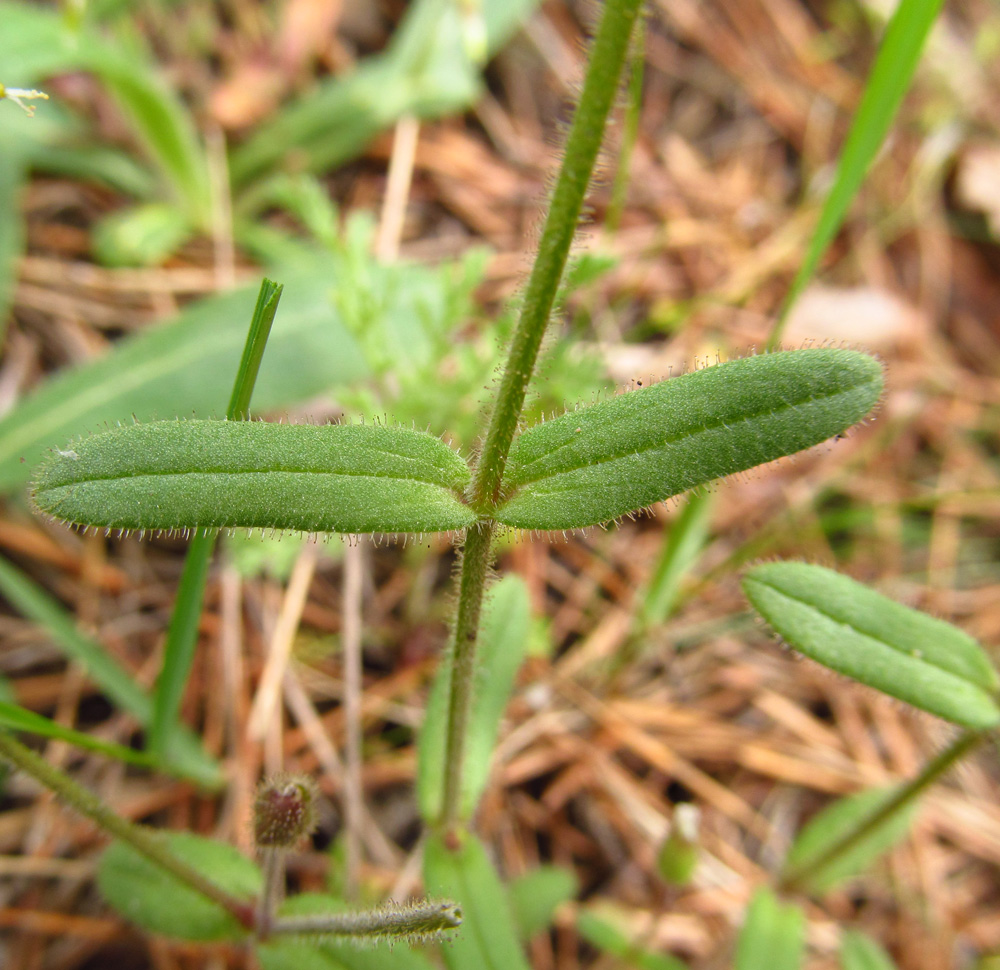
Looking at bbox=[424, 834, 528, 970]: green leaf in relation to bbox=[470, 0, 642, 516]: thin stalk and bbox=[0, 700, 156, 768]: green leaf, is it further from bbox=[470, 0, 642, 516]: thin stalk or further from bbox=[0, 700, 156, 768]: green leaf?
bbox=[470, 0, 642, 516]: thin stalk

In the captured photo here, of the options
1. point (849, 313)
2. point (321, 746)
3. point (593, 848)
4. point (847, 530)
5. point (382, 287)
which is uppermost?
point (849, 313)

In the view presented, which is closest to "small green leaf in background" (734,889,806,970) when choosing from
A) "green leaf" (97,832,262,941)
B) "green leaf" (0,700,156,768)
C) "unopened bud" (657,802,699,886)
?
"unopened bud" (657,802,699,886)

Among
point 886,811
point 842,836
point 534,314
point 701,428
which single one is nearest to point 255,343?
point 534,314

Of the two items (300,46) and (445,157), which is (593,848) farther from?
(300,46)

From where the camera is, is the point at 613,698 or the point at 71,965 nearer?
the point at 71,965

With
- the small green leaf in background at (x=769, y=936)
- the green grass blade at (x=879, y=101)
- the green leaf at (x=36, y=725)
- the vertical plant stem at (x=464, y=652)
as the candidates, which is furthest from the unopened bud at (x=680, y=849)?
the green leaf at (x=36, y=725)

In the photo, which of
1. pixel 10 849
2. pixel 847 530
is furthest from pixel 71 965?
pixel 847 530

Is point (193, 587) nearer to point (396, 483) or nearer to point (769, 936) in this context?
point (396, 483)
